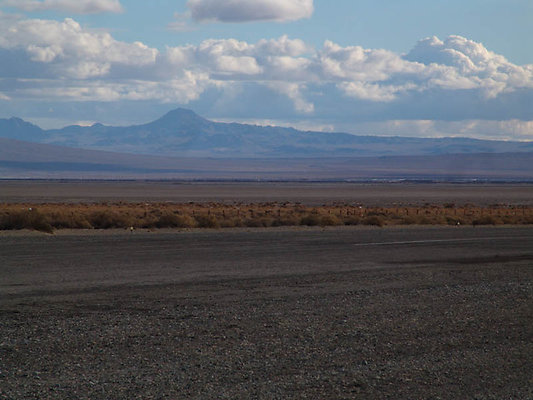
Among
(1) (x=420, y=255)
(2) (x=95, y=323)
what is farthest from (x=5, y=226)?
(2) (x=95, y=323)

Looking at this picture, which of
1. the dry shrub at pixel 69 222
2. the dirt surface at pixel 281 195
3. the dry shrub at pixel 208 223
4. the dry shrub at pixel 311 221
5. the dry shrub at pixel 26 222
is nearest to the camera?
the dry shrub at pixel 26 222

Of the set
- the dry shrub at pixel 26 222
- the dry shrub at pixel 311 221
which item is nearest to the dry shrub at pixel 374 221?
the dry shrub at pixel 311 221

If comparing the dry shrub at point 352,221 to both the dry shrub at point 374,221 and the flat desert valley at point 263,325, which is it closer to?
the dry shrub at point 374,221

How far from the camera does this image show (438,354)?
30.6ft

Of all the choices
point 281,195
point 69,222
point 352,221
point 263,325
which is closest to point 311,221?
point 352,221

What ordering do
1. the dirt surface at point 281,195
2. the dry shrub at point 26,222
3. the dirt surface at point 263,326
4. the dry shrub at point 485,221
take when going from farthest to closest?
1. the dirt surface at point 281,195
2. the dry shrub at point 485,221
3. the dry shrub at point 26,222
4. the dirt surface at point 263,326

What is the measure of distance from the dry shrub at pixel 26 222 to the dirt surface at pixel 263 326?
27.2 feet

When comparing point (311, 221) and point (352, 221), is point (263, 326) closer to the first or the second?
point (311, 221)

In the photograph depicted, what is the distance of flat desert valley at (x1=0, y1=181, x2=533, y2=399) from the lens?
7.97 metres

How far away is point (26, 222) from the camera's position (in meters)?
30.4

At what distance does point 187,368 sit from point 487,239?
72.7 ft

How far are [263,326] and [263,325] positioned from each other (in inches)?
3.1

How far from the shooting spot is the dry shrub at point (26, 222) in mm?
30094

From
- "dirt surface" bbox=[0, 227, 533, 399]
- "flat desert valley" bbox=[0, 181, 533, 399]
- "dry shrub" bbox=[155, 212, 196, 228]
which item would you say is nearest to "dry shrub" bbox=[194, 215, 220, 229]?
"dry shrub" bbox=[155, 212, 196, 228]
